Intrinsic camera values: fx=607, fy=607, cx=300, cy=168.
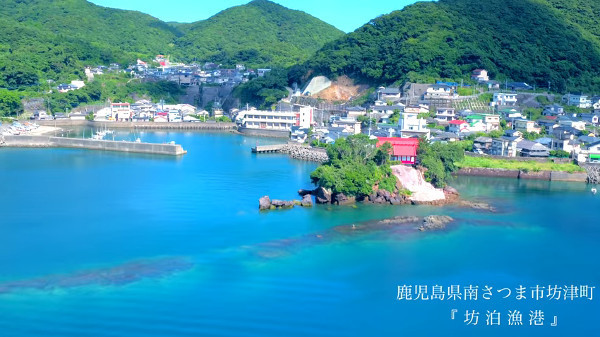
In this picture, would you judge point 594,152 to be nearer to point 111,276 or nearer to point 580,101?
point 580,101

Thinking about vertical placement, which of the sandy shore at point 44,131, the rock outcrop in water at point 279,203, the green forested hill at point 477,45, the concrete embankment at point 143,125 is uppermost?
the green forested hill at point 477,45

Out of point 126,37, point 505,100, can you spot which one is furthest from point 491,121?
point 126,37

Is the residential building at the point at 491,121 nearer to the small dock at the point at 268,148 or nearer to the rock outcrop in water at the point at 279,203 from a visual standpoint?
the small dock at the point at 268,148

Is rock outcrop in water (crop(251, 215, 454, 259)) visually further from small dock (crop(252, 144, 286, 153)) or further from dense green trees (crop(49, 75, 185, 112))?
dense green trees (crop(49, 75, 185, 112))

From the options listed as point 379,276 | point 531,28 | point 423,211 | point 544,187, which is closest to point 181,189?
point 423,211

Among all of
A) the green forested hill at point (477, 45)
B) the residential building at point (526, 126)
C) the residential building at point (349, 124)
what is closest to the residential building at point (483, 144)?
the residential building at point (526, 126)

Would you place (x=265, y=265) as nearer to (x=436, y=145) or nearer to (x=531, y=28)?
(x=436, y=145)
